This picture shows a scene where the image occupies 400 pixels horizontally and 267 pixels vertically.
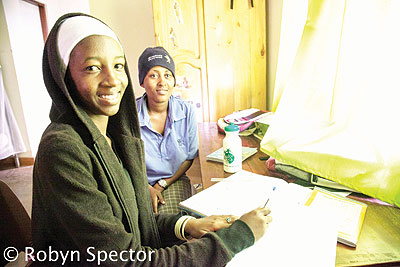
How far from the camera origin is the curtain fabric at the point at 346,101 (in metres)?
0.76

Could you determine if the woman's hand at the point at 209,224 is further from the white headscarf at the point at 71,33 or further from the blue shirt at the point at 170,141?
the blue shirt at the point at 170,141

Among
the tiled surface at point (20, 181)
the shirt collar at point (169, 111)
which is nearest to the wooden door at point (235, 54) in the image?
the shirt collar at point (169, 111)

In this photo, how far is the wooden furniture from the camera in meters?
2.46

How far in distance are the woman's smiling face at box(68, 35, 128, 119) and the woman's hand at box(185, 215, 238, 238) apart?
1.34 feet

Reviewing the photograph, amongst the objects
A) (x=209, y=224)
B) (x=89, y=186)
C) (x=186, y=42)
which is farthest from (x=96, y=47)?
(x=186, y=42)

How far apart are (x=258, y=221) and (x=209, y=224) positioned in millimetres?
141

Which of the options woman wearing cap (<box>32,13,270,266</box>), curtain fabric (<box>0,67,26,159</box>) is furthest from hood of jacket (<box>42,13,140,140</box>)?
curtain fabric (<box>0,67,26,159</box>)

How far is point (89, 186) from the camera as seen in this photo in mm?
596

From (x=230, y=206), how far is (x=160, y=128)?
0.88m

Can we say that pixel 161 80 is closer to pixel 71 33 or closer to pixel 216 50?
pixel 71 33

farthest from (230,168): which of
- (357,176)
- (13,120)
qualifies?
(13,120)

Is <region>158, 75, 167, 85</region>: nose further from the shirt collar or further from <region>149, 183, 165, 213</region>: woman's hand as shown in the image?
<region>149, 183, 165, 213</region>: woman's hand

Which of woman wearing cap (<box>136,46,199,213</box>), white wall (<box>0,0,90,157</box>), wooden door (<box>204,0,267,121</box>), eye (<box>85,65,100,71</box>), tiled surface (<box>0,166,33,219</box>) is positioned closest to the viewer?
eye (<box>85,65,100,71</box>)

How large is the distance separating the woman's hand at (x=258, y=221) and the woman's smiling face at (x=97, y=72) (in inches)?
18.9
